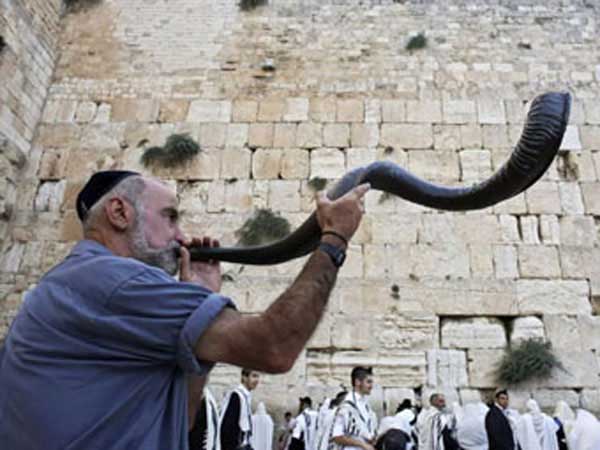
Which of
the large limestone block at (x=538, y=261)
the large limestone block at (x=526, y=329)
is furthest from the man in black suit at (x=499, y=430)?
the large limestone block at (x=538, y=261)

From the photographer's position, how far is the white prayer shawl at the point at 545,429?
6.62 metres

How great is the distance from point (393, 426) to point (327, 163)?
4.01 m

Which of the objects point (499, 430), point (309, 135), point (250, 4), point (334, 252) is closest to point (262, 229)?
point (309, 135)

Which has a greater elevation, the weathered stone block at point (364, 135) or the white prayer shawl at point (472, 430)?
the weathered stone block at point (364, 135)

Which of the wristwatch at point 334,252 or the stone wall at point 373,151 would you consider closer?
the wristwatch at point 334,252

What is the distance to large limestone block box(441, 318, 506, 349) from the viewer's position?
7.77 meters

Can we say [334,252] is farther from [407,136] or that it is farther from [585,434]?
[407,136]

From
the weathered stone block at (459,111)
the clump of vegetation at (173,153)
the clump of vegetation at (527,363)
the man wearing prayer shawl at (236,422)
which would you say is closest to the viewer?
the man wearing prayer shawl at (236,422)

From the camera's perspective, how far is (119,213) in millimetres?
1746

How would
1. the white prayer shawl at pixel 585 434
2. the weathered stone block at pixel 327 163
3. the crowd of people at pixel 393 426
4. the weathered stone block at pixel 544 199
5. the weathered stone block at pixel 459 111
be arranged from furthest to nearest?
the weathered stone block at pixel 459 111 → the weathered stone block at pixel 327 163 → the weathered stone block at pixel 544 199 → the white prayer shawl at pixel 585 434 → the crowd of people at pixel 393 426

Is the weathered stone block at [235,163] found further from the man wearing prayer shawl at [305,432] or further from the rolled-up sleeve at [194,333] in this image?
the rolled-up sleeve at [194,333]

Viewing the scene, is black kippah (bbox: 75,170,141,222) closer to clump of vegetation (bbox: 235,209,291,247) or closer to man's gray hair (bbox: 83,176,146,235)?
man's gray hair (bbox: 83,176,146,235)

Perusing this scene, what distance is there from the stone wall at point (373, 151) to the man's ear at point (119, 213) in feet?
20.3

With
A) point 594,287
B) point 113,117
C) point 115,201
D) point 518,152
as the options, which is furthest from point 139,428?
point 113,117
